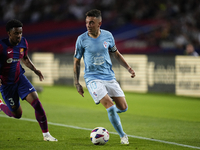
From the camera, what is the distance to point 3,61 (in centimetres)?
680

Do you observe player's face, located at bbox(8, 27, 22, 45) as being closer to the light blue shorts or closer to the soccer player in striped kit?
the soccer player in striped kit

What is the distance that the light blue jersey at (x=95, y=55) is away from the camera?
6512 mm

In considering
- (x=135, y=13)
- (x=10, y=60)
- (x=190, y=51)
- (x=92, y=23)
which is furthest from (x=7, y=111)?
(x=135, y=13)

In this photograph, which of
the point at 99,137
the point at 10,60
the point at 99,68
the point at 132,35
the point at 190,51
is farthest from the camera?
the point at 132,35

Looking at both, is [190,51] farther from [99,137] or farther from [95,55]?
[99,137]

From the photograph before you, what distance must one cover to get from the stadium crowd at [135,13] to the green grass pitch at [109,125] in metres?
6.68

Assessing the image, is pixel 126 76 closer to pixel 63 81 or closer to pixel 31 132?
pixel 63 81

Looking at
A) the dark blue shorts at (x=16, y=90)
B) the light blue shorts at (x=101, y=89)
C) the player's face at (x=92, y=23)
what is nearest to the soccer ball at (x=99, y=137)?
the light blue shorts at (x=101, y=89)

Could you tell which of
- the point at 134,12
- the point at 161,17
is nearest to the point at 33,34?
→ the point at 134,12

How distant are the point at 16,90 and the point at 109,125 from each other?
2660 millimetres

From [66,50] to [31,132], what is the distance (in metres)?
16.2

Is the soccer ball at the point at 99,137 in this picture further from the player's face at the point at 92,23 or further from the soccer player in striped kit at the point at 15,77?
the player's face at the point at 92,23

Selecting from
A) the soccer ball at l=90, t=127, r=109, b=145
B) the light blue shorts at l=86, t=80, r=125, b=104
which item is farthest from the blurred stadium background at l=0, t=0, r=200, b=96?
the soccer ball at l=90, t=127, r=109, b=145

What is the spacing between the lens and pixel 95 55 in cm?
650
